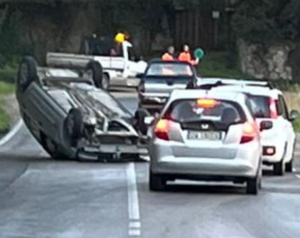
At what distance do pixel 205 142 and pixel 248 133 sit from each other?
2.30 feet

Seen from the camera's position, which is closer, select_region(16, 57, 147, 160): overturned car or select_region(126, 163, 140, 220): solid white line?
select_region(126, 163, 140, 220): solid white line

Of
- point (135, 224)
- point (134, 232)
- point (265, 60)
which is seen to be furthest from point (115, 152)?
point (265, 60)


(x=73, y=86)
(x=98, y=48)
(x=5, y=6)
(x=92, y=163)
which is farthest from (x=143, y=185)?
(x=5, y=6)

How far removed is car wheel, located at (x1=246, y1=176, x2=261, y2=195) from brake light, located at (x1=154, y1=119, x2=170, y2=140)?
1494 millimetres

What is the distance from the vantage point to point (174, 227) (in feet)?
56.2

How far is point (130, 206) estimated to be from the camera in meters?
19.6

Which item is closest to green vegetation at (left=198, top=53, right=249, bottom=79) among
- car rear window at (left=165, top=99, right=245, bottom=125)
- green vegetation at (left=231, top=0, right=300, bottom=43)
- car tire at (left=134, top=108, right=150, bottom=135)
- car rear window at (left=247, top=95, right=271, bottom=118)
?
green vegetation at (left=231, top=0, right=300, bottom=43)

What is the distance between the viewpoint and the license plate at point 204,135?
2178 cm

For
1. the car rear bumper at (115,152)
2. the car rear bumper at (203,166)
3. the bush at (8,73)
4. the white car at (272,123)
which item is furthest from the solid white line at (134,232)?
the bush at (8,73)

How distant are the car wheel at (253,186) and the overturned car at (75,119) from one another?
791cm

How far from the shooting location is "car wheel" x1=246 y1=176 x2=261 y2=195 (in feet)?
72.2

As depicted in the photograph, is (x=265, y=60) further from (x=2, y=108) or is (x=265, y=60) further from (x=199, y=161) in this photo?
(x=199, y=161)

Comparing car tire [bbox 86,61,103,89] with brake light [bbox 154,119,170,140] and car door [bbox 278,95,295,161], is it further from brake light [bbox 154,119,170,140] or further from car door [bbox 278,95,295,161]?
brake light [bbox 154,119,170,140]

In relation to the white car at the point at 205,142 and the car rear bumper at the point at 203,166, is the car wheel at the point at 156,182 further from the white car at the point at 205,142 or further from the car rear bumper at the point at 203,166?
the car rear bumper at the point at 203,166
